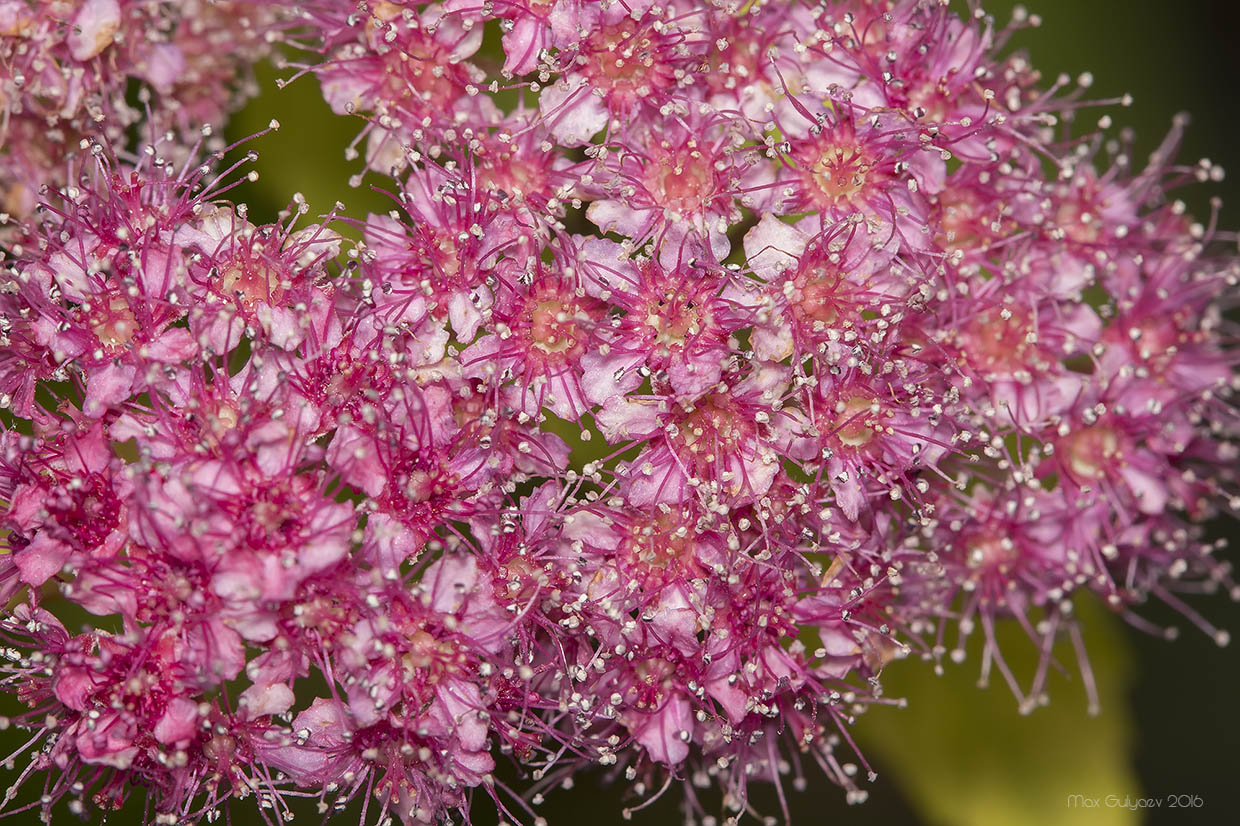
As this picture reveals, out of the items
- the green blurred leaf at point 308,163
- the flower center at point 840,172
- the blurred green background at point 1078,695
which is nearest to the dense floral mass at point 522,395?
the flower center at point 840,172

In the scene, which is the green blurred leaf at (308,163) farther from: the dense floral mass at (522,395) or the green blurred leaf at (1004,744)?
the green blurred leaf at (1004,744)

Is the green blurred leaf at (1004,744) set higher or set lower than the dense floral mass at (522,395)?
lower

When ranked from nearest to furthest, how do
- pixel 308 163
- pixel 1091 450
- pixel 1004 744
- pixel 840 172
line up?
pixel 840 172 → pixel 1091 450 → pixel 308 163 → pixel 1004 744

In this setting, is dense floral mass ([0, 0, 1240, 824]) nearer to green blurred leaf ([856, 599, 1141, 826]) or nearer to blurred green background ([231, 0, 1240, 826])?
blurred green background ([231, 0, 1240, 826])

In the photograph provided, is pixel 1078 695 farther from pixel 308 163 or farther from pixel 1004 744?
pixel 308 163

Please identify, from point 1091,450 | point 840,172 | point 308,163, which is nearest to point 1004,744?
point 1091,450

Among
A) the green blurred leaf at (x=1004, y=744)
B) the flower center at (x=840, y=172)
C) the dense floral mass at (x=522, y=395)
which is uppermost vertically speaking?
the flower center at (x=840, y=172)

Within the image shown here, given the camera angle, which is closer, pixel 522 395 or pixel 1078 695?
pixel 522 395

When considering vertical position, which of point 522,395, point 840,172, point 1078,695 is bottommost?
point 1078,695
